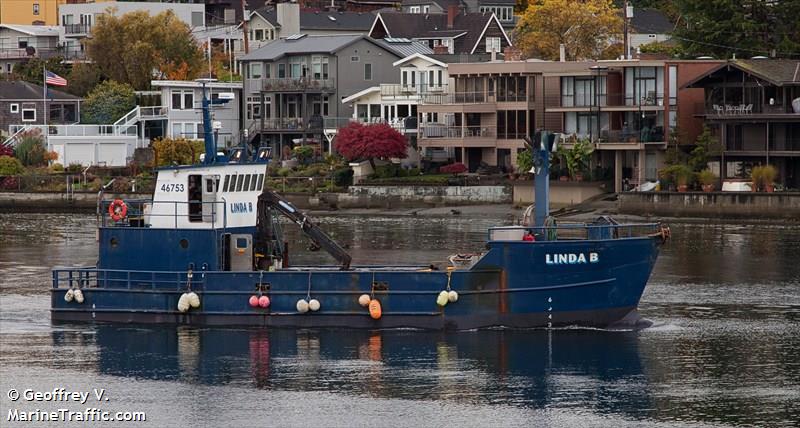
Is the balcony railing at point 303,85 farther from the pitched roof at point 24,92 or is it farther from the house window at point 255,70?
the pitched roof at point 24,92

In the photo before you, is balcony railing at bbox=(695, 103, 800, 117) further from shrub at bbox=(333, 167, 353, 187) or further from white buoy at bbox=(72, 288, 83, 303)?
white buoy at bbox=(72, 288, 83, 303)

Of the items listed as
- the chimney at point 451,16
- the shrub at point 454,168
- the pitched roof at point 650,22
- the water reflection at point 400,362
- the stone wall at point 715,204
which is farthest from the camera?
the pitched roof at point 650,22

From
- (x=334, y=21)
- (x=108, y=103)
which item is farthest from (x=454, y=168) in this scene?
(x=334, y=21)

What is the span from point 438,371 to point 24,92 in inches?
2729

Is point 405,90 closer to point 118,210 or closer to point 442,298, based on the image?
point 118,210

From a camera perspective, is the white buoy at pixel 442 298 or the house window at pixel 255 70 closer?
the white buoy at pixel 442 298

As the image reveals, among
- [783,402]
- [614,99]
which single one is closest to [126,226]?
[783,402]

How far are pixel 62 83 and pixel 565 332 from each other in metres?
55.4

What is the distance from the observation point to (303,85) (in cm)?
9238

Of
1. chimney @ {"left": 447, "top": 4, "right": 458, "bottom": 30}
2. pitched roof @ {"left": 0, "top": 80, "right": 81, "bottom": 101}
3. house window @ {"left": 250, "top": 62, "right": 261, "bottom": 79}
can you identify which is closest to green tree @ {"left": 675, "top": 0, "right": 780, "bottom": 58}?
chimney @ {"left": 447, "top": 4, "right": 458, "bottom": 30}

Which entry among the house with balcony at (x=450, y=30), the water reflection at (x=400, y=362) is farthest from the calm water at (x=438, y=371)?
the house with balcony at (x=450, y=30)

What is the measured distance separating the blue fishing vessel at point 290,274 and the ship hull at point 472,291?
0.02m

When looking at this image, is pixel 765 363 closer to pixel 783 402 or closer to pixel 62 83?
pixel 783 402

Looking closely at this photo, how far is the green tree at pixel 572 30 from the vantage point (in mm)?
94750
